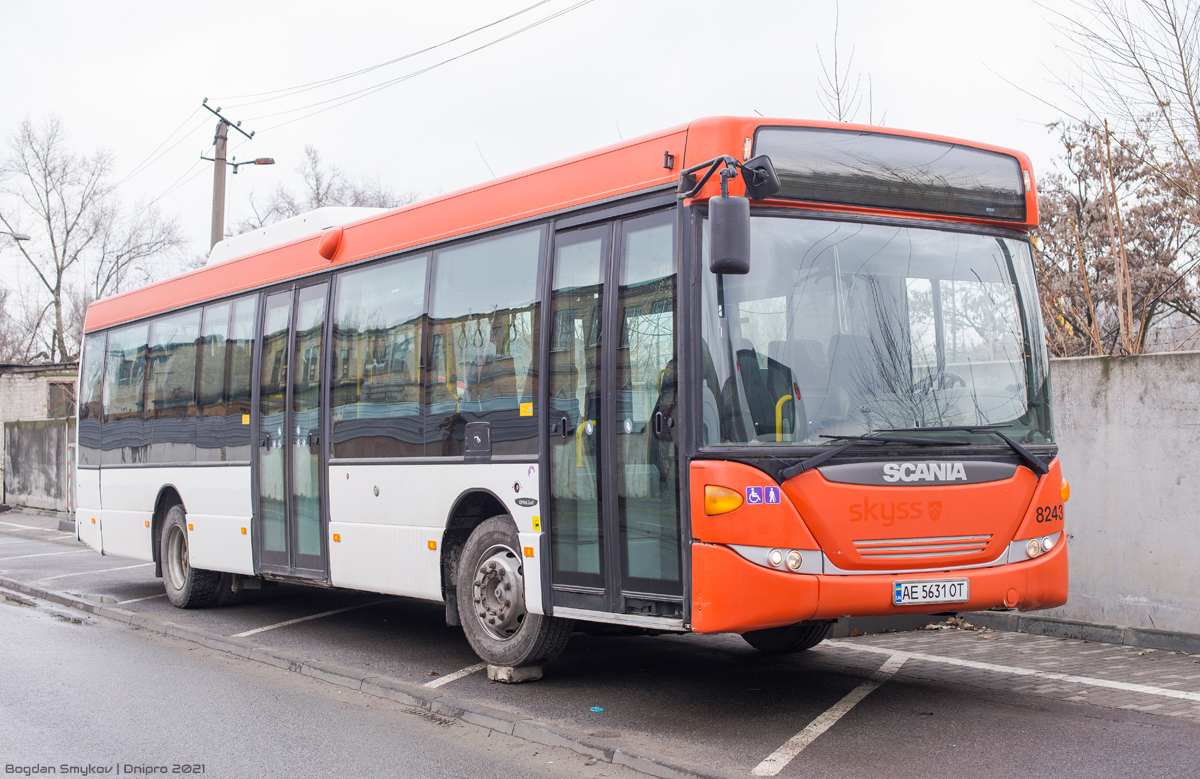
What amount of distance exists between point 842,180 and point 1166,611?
15.7 ft

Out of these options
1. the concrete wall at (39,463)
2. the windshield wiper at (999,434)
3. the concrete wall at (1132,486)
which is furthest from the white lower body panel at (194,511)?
the concrete wall at (39,463)

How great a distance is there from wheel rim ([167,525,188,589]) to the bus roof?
8.32 ft

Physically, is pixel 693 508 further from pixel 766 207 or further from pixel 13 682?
pixel 13 682

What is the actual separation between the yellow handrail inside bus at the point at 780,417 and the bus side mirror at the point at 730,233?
29.0 inches

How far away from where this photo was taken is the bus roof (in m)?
6.40

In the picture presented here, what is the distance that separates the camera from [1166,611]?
28.5 ft

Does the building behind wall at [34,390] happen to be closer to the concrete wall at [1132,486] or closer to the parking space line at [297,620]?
the parking space line at [297,620]

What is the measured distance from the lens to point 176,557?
1212cm

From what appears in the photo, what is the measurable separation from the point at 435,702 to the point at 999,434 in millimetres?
3807

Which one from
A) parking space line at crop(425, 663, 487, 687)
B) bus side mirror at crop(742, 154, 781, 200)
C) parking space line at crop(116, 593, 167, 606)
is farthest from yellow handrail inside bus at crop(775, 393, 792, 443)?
parking space line at crop(116, 593, 167, 606)

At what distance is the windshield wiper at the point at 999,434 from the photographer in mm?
6193

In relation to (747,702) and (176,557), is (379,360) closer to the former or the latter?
(747,702)

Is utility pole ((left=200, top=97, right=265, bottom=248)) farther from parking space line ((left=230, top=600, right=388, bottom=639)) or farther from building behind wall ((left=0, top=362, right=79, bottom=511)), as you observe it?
building behind wall ((left=0, top=362, right=79, bottom=511))

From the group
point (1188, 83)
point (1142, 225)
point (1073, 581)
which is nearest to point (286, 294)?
point (1073, 581)
